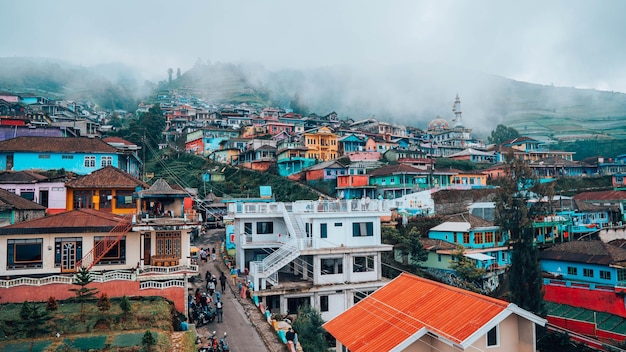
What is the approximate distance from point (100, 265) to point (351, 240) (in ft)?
50.4

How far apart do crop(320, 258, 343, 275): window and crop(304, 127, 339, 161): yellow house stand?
33653 mm

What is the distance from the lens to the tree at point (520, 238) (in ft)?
93.4

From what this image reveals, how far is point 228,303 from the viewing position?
24.2 meters

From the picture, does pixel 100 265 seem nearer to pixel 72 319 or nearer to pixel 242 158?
pixel 72 319

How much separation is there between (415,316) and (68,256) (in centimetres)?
1710

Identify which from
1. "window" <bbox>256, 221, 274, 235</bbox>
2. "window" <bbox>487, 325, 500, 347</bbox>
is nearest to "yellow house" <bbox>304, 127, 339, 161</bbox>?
"window" <bbox>256, 221, 274, 235</bbox>

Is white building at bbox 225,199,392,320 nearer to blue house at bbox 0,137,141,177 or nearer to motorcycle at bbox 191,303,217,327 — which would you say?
motorcycle at bbox 191,303,217,327

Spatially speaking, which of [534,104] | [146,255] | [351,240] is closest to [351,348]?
[146,255]

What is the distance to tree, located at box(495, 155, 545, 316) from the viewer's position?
2847 cm

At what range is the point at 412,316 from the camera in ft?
45.3

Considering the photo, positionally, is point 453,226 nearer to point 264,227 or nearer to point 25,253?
point 264,227

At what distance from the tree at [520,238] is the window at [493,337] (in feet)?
56.4

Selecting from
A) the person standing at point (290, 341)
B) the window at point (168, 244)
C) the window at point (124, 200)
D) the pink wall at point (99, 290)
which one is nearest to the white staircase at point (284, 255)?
the window at point (168, 244)

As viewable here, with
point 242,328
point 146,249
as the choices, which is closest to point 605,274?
point 242,328
